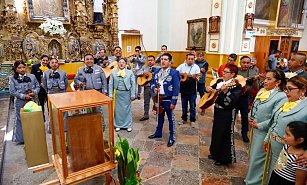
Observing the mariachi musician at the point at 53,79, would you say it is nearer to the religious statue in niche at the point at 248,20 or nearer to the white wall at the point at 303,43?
the religious statue in niche at the point at 248,20

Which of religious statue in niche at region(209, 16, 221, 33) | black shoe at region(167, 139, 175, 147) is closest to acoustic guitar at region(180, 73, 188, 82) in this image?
black shoe at region(167, 139, 175, 147)

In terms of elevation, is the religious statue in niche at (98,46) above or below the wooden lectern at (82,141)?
above

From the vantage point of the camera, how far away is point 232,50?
789cm

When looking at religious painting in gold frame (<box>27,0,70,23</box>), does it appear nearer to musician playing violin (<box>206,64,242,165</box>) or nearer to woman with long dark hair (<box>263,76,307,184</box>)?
musician playing violin (<box>206,64,242,165</box>)

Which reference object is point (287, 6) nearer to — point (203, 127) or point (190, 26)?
point (190, 26)

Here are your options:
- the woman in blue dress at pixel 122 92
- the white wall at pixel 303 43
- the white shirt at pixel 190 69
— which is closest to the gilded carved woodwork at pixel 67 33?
the woman in blue dress at pixel 122 92

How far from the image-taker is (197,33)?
901cm

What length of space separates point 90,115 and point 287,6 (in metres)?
11.4

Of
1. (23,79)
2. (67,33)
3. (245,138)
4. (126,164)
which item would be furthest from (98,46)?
(126,164)

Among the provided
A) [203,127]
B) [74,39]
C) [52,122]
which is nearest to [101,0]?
[74,39]

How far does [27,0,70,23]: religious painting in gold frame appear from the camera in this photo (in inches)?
300

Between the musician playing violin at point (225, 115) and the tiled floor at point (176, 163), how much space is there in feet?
0.70

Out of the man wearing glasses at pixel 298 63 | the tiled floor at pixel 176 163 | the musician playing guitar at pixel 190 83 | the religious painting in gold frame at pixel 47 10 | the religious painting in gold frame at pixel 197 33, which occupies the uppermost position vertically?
the religious painting in gold frame at pixel 47 10

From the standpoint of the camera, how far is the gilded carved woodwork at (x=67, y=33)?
740cm
